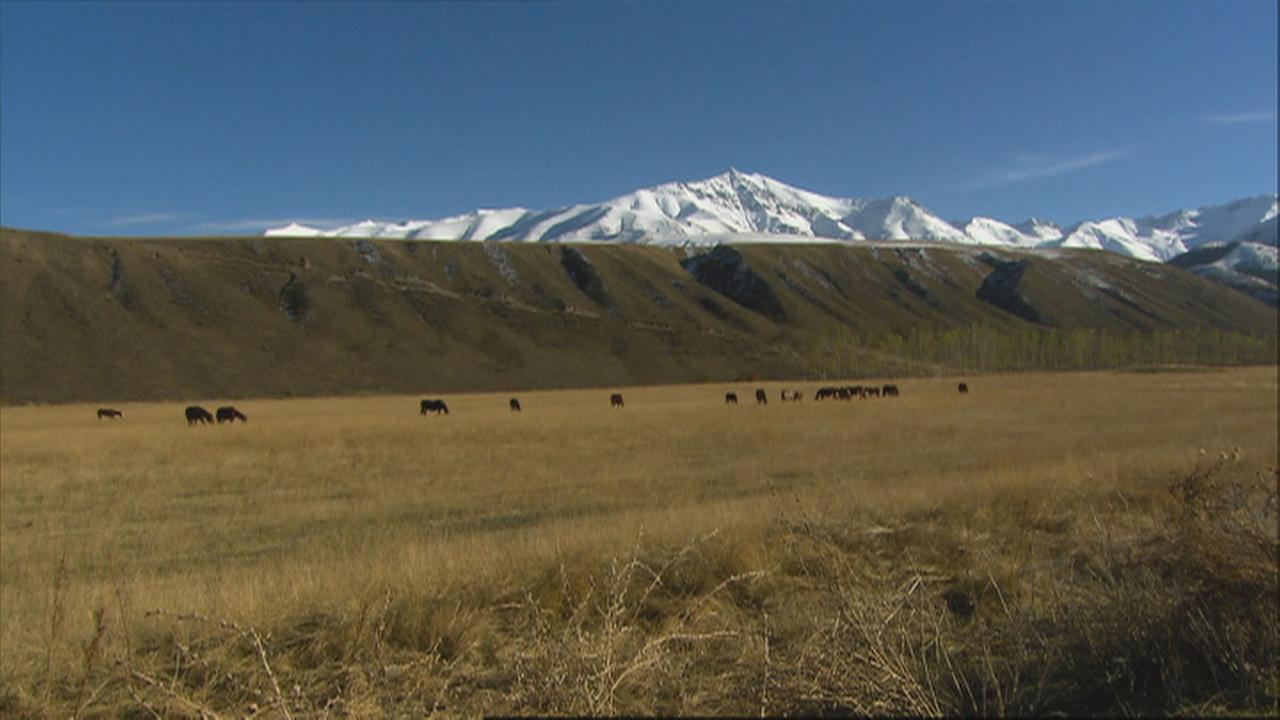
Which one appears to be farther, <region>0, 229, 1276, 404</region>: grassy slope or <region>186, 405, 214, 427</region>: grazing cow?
<region>0, 229, 1276, 404</region>: grassy slope

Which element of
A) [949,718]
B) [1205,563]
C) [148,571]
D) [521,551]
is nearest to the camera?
[949,718]

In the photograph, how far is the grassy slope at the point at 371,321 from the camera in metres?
91.8

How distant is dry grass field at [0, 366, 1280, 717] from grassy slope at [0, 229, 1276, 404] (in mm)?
54107

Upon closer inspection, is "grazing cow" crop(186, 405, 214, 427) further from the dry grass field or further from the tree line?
the tree line

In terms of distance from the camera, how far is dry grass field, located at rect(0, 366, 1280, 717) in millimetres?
3584

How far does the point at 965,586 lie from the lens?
663cm

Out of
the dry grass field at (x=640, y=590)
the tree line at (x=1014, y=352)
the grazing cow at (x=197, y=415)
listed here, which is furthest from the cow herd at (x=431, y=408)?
the tree line at (x=1014, y=352)

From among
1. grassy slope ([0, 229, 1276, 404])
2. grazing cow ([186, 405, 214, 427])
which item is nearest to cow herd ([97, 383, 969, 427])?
grazing cow ([186, 405, 214, 427])

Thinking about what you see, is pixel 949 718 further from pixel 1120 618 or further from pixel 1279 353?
pixel 1279 353

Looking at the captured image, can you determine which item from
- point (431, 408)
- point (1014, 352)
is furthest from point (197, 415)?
point (1014, 352)

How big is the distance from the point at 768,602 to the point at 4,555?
38.1ft

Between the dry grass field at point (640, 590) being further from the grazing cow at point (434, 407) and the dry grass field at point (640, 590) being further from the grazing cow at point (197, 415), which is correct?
the grazing cow at point (434, 407)

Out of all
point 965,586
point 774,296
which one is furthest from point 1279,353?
point 965,586

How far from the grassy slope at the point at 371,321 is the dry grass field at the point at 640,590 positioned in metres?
54.1
